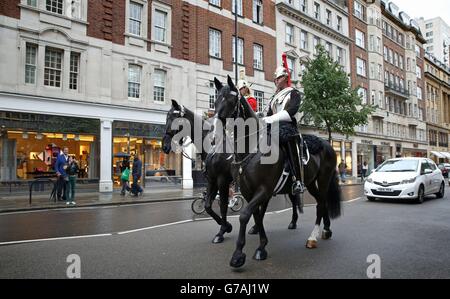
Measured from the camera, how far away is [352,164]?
3775 centimetres

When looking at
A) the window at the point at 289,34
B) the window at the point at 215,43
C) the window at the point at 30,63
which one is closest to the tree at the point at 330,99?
the window at the point at 289,34

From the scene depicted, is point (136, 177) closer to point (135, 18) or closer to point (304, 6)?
point (135, 18)

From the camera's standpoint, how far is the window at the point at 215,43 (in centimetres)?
2452

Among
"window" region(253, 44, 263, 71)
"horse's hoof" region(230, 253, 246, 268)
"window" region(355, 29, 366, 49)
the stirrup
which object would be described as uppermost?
"window" region(355, 29, 366, 49)

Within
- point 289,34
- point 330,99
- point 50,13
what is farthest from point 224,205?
point 289,34

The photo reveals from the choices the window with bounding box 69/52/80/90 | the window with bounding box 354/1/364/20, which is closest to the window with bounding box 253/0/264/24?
the window with bounding box 69/52/80/90

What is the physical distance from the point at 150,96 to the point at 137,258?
1689 cm

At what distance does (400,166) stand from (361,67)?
31.3 meters

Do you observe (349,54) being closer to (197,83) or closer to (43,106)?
(197,83)

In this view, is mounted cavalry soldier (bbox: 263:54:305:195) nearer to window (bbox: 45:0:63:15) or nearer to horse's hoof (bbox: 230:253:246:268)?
horse's hoof (bbox: 230:253:246:268)

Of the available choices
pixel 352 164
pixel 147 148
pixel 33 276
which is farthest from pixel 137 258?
pixel 352 164

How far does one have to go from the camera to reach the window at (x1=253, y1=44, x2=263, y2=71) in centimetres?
2773

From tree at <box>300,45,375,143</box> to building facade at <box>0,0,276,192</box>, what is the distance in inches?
283

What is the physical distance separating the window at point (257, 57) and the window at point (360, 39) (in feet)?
60.3
